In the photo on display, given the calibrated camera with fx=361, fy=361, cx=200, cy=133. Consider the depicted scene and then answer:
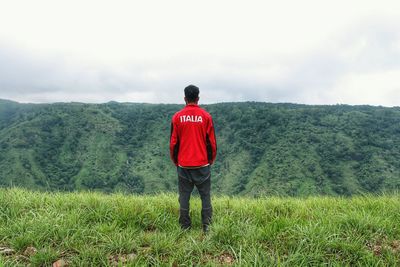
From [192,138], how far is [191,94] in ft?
2.46

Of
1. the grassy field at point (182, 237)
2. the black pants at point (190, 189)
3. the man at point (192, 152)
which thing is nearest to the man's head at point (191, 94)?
the man at point (192, 152)

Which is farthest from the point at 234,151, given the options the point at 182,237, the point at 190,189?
the point at 182,237

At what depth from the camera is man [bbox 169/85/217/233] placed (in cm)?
562

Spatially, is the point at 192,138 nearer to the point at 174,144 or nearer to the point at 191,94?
the point at 174,144

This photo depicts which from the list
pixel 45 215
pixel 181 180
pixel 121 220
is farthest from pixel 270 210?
pixel 45 215

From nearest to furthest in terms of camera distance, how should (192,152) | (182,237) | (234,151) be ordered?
1. (182,237)
2. (192,152)
3. (234,151)

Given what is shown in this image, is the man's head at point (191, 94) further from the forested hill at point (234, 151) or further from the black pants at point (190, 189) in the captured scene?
the forested hill at point (234, 151)

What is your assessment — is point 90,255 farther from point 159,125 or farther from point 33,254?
point 159,125

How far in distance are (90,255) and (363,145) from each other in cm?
12808

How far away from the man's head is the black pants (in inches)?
44.3

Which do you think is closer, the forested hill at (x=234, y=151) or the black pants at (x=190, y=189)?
the black pants at (x=190, y=189)

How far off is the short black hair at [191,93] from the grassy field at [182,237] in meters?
1.87

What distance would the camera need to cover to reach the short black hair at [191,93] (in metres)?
5.89

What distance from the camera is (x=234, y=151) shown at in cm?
14062
